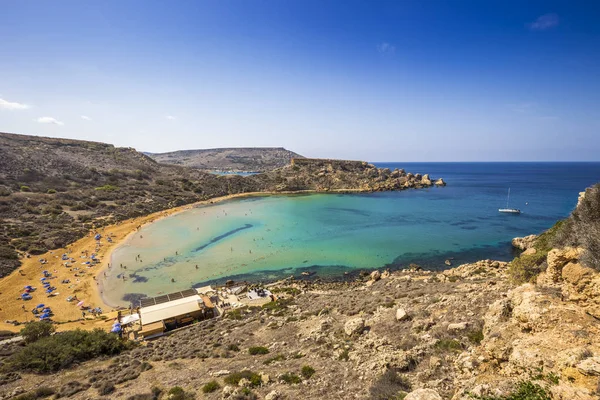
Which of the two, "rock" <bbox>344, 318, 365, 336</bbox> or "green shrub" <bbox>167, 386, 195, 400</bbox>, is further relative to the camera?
"rock" <bbox>344, 318, 365, 336</bbox>

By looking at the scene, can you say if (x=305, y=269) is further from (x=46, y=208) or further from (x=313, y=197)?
(x=313, y=197)

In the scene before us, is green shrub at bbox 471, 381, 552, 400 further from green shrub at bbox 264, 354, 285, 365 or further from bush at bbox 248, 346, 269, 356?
bush at bbox 248, 346, 269, 356

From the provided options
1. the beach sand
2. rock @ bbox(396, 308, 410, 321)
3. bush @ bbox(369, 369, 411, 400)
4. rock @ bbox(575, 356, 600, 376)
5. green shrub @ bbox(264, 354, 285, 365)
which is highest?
rock @ bbox(575, 356, 600, 376)

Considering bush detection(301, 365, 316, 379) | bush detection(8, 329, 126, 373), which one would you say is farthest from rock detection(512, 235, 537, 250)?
bush detection(8, 329, 126, 373)

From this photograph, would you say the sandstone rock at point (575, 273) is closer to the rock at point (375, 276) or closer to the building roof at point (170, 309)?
the rock at point (375, 276)

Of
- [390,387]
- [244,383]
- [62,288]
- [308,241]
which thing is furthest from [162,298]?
[308,241]

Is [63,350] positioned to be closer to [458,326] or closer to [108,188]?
[458,326]

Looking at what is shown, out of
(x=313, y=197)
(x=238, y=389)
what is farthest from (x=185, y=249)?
(x=313, y=197)
